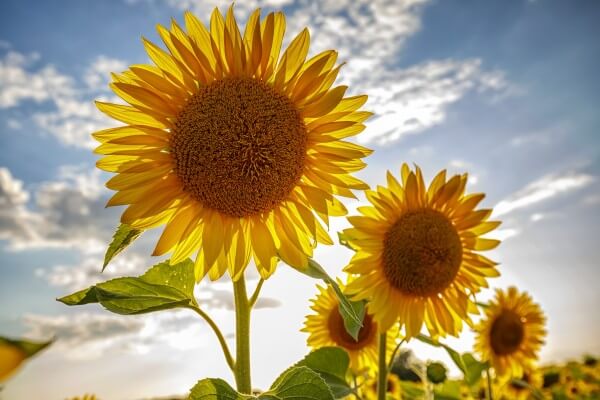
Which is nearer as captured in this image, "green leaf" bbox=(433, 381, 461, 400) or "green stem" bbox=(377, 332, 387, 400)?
"green stem" bbox=(377, 332, 387, 400)

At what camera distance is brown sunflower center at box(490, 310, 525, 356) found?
19.0 feet

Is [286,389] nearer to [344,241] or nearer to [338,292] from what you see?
[338,292]

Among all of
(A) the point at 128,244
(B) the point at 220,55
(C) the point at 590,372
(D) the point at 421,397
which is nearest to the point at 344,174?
(B) the point at 220,55

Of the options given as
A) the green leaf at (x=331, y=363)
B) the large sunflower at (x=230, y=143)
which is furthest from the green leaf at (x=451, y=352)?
the large sunflower at (x=230, y=143)

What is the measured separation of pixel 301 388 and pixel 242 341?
35cm

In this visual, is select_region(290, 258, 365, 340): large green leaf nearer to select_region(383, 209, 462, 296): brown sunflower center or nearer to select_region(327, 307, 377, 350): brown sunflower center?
select_region(383, 209, 462, 296): brown sunflower center

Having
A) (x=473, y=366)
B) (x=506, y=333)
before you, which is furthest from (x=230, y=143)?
(x=506, y=333)

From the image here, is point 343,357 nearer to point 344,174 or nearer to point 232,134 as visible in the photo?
point 344,174

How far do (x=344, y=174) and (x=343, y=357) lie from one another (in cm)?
123

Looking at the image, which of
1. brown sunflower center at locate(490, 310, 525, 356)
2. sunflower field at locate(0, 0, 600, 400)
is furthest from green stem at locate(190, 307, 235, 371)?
brown sunflower center at locate(490, 310, 525, 356)

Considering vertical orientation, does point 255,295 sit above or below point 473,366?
above

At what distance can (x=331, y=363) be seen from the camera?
3326 mm

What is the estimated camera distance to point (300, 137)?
267 centimetres

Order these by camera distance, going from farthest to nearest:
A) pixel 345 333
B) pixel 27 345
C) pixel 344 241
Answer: pixel 345 333 < pixel 344 241 < pixel 27 345
